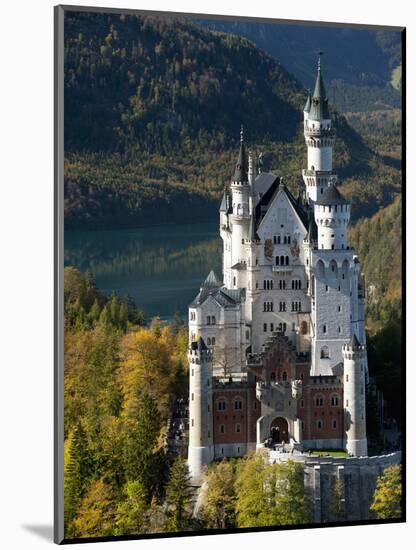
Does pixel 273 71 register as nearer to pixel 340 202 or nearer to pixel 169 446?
pixel 340 202

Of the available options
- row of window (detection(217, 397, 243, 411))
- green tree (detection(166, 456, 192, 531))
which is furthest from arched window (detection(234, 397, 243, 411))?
green tree (detection(166, 456, 192, 531))

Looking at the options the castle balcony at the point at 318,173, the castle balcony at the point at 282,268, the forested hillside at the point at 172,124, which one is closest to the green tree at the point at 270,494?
the castle balcony at the point at 282,268

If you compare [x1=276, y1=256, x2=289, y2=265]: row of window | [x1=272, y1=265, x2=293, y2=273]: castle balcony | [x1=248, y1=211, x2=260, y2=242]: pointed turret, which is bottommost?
[x1=272, y1=265, x2=293, y2=273]: castle balcony

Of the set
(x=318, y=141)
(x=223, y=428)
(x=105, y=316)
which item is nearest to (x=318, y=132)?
(x=318, y=141)

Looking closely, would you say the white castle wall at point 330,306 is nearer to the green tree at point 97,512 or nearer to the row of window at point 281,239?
the row of window at point 281,239

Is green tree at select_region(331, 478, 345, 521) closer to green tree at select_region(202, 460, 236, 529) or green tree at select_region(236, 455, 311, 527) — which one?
green tree at select_region(236, 455, 311, 527)

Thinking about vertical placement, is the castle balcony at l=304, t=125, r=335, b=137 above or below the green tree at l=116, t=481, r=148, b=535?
above

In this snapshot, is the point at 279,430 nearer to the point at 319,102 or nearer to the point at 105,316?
the point at 105,316
